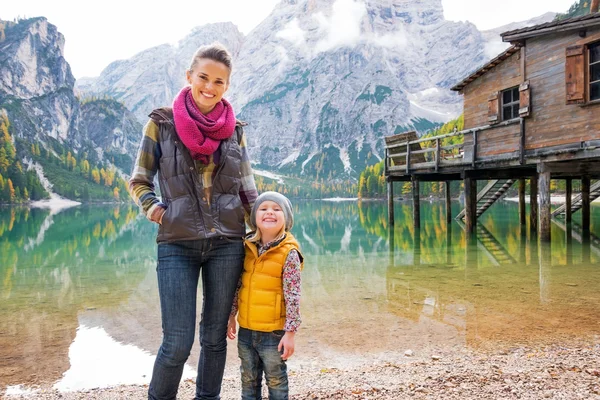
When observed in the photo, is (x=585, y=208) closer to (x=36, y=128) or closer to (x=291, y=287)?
(x=291, y=287)

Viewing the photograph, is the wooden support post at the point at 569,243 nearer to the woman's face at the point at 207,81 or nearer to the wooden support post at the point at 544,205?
the wooden support post at the point at 544,205

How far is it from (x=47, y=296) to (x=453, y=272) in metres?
9.87

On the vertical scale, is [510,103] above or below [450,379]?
above

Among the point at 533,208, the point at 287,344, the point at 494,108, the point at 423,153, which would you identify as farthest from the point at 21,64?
the point at 287,344

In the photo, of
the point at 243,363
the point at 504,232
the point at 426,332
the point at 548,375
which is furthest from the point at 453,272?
the point at 504,232

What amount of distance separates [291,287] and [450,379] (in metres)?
2.00

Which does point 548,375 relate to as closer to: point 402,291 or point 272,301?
point 272,301

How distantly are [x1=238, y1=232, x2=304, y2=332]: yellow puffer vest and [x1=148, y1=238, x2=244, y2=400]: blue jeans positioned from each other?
Answer: 13 cm

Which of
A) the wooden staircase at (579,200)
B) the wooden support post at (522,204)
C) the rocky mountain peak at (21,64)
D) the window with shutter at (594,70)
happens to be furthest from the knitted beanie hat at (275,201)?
the rocky mountain peak at (21,64)

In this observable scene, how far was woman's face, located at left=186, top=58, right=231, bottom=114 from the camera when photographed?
3229 mm

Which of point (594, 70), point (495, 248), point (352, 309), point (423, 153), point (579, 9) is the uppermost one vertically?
point (579, 9)

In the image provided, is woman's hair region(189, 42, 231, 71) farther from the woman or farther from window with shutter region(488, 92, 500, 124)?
window with shutter region(488, 92, 500, 124)

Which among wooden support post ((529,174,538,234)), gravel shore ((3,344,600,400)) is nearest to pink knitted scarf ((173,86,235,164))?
gravel shore ((3,344,600,400))

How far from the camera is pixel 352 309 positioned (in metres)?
8.15
